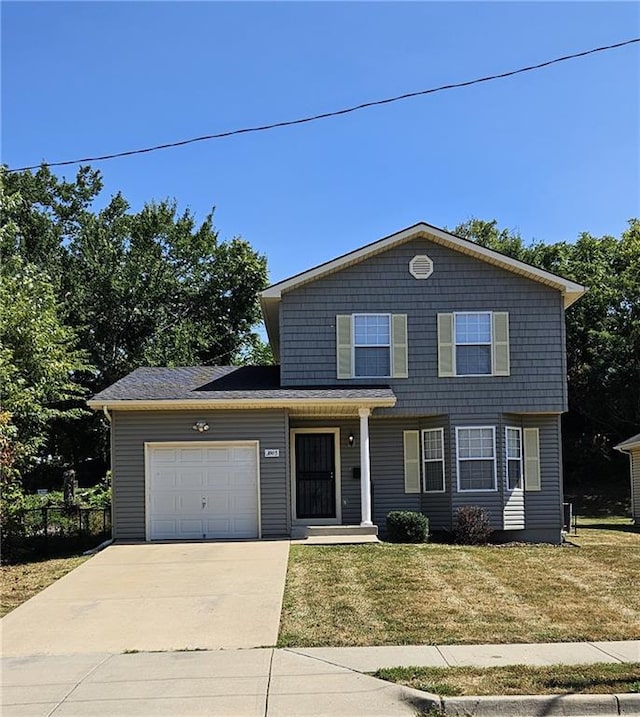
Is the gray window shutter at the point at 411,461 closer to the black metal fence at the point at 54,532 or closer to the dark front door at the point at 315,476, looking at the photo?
the dark front door at the point at 315,476

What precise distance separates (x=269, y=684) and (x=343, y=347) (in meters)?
11.4

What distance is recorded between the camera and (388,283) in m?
18.2

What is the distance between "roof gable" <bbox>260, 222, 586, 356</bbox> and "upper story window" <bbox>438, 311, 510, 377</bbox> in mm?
1125

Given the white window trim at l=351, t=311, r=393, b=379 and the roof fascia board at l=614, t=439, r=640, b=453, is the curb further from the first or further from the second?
the roof fascia board at l=614, t=439, r=640, b=453

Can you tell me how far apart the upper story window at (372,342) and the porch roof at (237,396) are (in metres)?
0.58

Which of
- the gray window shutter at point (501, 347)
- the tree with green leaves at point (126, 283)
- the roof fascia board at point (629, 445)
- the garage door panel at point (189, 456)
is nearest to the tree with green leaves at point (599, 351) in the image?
the roof fascia board at point (629, 445)

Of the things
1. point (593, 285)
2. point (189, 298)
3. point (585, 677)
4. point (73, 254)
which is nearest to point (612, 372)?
point (593, 285)

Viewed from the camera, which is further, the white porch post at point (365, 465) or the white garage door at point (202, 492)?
the white porch post at point (365, 465)

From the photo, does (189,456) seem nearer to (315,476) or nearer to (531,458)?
(315,476)

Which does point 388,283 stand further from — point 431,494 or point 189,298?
point 189,298

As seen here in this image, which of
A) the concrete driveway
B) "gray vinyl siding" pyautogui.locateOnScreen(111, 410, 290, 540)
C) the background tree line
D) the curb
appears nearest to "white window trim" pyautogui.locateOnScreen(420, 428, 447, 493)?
"gray vinyl siding" pyautogui.locateOnScreen(111, 410, 290, 540)

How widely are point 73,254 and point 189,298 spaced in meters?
5.26

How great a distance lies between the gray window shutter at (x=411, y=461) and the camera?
18.4 m

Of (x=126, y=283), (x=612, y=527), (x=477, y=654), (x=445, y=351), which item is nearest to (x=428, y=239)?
(x=445, y=351)
